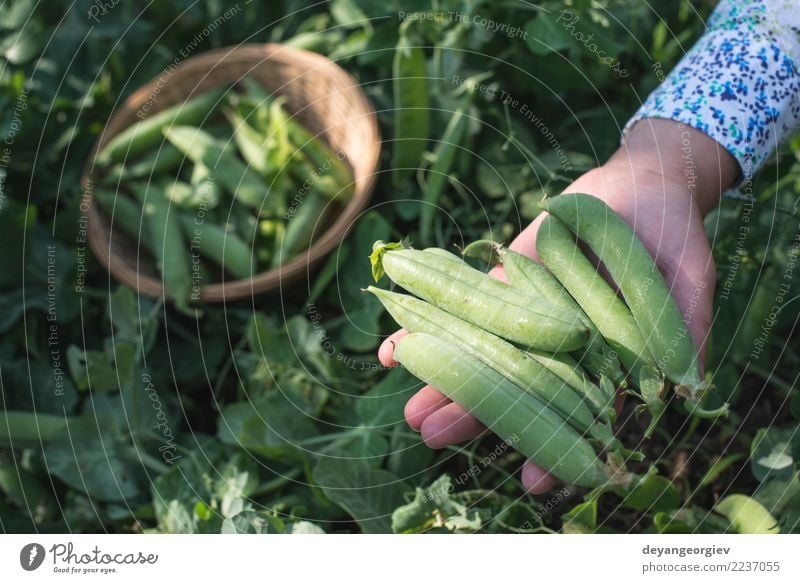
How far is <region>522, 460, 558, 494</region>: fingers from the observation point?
138 cm

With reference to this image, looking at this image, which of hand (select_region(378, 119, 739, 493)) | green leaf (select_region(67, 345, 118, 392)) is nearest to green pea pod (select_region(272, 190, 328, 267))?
green leaf (select_region(67, 345, 118, 392))

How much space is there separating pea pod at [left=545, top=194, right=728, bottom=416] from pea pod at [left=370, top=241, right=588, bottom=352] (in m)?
0.14

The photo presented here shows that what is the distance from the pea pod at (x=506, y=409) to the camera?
4.32ft

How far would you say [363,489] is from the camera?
1784 mm

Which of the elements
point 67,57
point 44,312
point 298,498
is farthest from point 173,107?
point 298,498

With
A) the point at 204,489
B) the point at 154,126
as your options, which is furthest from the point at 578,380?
the point at 154,126

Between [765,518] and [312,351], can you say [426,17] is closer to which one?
[312,351]

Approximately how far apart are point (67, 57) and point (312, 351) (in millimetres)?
1770

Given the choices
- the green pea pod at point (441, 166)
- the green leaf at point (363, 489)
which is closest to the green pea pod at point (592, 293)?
the green leaf at point (363, 489)

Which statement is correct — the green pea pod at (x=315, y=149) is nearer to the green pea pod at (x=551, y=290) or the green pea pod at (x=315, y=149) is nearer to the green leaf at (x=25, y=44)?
the green leaf at (x=25, y=44)

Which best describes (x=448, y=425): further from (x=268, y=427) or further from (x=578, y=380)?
(x=268, y=427)

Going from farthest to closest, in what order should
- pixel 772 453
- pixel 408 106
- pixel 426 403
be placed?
pixel 408 106
pixel 772 453
pixel 426 403

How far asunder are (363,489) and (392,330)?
1.62ft

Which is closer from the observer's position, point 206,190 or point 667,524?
point 667,524
